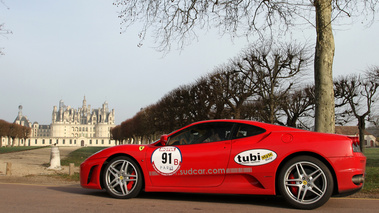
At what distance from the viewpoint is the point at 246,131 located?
5848 millimetres

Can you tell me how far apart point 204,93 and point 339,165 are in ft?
118

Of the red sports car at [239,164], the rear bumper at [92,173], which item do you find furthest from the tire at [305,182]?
the rear bumper at [92,173]

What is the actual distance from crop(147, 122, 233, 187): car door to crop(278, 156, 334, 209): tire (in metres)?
0.94

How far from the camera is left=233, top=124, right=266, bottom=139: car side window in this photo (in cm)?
579

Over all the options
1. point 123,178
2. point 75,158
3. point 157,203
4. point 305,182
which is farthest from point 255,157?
point 75,158

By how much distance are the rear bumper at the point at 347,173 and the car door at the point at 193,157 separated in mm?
1613

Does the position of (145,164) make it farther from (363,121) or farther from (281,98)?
(363,121)

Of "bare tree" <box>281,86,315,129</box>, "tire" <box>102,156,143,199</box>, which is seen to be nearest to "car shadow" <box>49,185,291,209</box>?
"tire" <box>102,156,143,199</box>

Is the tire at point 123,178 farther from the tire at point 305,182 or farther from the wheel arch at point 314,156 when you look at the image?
the tire at point 305,182

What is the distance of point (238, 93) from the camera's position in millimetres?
36531

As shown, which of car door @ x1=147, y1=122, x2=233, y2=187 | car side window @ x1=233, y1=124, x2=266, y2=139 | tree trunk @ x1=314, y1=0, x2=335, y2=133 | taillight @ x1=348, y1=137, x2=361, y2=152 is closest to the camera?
taillight @ x1=348, y1=137, x2=361, y2=152

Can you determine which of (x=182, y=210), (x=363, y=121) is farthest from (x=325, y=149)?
(x=363, y=121)

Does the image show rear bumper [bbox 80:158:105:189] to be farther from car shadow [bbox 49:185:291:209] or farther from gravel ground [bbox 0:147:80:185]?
gravel ground [bbox 0:147:80:185]

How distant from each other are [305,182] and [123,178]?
9.68 ft
